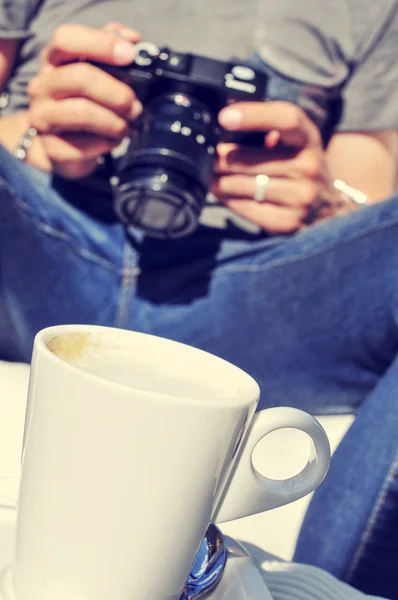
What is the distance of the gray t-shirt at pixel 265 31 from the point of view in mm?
629

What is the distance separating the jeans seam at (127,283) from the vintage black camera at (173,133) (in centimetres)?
8

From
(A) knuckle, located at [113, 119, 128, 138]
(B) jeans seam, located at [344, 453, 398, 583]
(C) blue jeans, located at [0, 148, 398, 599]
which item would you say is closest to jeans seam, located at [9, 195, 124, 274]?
(C) blue jeans, located at [0, 148, 398, 599]

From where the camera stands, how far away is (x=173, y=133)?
46cm

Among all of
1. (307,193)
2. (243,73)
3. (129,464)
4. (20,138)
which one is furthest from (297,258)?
(129,464)

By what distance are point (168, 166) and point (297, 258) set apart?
6.9 inches

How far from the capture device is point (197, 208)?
18.9 inches

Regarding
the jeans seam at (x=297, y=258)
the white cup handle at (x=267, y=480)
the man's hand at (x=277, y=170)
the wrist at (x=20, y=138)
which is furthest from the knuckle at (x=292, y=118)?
the white cup handle at (x=267, y=480)

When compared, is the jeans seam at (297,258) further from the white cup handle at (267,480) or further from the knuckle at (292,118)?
the white cup handle at (267,480)

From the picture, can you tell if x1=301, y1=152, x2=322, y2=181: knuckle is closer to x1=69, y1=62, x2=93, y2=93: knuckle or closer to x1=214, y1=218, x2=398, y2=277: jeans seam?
x1=214, y1=218, x2=398, y2=277: jeans seam

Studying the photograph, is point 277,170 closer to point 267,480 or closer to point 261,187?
point 261,187

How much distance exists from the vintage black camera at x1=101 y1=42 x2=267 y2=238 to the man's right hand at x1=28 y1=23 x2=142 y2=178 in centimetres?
A: 1

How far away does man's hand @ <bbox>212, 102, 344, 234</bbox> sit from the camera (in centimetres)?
53

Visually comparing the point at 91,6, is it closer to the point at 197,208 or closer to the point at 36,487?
the point at 197,208

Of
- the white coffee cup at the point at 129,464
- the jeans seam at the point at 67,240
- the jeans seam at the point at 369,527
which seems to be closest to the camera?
the white coffee cup at the point at 129,464
